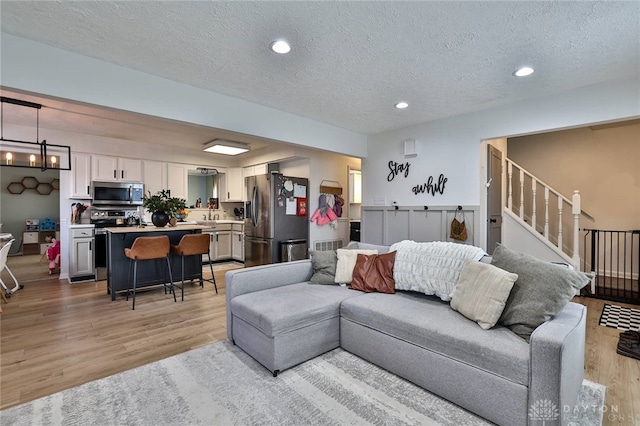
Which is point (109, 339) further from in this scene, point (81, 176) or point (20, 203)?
point (20, 203)

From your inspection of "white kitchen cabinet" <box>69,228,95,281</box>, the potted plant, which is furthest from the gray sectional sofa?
"white kitchen cabinet" <box>69,228,95,281</box>

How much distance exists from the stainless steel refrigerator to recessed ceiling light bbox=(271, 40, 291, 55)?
301cm

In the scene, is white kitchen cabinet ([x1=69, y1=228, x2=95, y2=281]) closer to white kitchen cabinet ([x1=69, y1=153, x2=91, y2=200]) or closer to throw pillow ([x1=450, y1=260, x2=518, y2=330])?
white kitchen cabinet ([x1=69, y1=153, x2=91, y2=200])

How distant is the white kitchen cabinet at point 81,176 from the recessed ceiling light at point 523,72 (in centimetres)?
642

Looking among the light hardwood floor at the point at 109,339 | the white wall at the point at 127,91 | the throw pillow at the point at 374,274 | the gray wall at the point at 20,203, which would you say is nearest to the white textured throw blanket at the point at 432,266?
the throw pillow at the point at 374,274

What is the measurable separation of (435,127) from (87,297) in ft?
17.8

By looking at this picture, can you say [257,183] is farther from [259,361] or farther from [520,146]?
[520,146]

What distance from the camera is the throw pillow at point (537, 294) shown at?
1.67 metres

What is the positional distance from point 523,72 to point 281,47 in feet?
7.27

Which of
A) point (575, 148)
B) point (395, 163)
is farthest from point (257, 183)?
point (575, 148)

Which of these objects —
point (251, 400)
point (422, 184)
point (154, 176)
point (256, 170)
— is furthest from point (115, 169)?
point (422, 184)

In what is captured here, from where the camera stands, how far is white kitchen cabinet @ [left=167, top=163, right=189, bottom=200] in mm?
6059

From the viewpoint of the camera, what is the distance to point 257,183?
5.59 meters

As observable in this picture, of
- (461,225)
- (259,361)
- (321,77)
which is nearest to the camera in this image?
(259,361)
